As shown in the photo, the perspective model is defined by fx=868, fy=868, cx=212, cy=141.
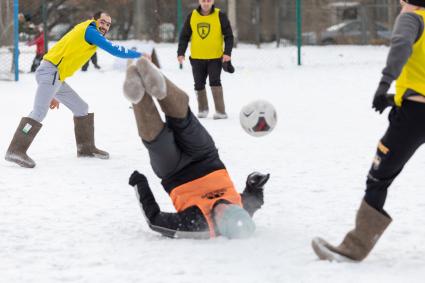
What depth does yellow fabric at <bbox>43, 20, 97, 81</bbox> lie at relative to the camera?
294 inches

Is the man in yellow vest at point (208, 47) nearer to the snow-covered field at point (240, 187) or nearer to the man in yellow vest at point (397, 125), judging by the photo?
the snow-covered field at point (240, 187)

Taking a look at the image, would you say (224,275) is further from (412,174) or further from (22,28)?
(22,28)

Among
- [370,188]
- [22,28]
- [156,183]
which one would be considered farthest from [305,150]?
[22,28]

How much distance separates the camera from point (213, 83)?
11125mm

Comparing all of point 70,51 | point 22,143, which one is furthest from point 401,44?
point 22,143

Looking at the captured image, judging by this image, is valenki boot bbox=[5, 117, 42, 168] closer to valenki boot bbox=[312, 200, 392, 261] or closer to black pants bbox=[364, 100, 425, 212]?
valenki boot bbox=[312, 200, 392, 261]

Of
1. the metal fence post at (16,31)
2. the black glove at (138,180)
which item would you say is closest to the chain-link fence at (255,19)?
the metal fence post at (16,31)

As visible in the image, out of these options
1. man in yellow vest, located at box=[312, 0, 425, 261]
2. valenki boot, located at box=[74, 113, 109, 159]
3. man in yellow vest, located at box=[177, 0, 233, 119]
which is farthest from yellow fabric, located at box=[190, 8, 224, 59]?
man in yellow vest, located at box=[312, 0, 425, 261]

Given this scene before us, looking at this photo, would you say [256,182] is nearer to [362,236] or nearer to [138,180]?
[138,180]

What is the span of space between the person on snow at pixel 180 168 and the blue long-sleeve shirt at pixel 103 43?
7.72 ft

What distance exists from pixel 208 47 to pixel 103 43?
404cm

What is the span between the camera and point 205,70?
11312 mm

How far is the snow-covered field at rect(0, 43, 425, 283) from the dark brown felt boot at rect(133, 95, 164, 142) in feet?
2.00

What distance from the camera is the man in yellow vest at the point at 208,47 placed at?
11.1 metres
